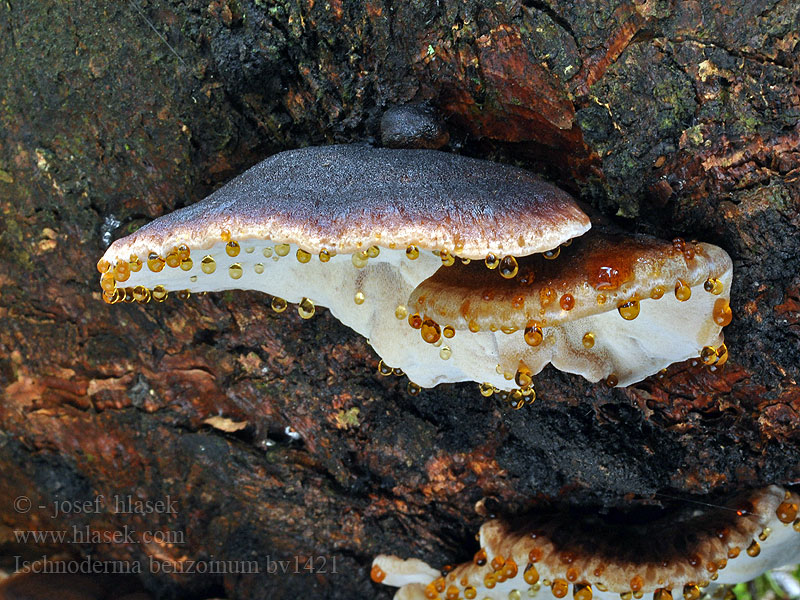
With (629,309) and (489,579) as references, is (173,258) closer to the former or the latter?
(629,309)

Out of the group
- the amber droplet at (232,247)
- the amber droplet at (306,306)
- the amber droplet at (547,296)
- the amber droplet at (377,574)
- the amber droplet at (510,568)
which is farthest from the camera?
the amber droplet at (377,574)

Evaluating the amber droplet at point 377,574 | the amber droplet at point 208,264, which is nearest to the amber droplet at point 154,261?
the amber droplet at point 208,264

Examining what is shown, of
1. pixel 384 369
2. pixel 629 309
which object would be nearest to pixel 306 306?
pixel 384 369

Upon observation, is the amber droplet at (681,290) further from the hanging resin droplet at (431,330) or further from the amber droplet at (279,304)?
the amber droplet at (279,304)

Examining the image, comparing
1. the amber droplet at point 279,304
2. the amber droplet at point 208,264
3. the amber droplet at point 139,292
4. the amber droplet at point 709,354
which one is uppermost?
the amber droplet at point 208,264

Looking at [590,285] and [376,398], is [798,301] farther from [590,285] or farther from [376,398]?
[376,398]
